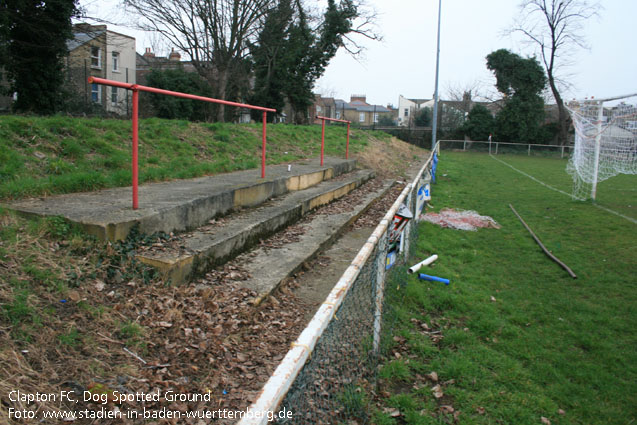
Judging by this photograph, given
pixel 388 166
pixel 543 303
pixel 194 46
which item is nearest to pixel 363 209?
pixel 543 303

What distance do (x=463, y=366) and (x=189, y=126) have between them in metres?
8.16

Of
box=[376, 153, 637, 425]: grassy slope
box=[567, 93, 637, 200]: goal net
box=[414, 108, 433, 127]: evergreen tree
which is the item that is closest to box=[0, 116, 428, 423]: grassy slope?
box=[376, 153, 637, 425]: grassy slope

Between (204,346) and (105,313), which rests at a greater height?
(105,313)

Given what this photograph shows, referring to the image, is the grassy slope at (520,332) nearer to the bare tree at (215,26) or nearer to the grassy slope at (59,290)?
the grassy slope at (59,290)

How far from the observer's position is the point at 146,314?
9.77 ft

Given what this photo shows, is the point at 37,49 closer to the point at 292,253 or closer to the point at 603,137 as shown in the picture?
the point at 292,253

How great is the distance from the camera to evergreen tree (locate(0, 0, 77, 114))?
1201 cm

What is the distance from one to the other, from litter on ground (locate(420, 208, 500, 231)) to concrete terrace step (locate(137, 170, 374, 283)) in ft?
7.73

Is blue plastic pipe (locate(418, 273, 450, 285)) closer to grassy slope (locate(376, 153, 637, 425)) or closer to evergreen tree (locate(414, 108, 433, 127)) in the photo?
grassy slope (locate(376, 153, 637, 425))

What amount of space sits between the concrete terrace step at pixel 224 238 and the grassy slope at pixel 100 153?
1.55 meters

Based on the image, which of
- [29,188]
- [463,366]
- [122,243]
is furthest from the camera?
[29,188]

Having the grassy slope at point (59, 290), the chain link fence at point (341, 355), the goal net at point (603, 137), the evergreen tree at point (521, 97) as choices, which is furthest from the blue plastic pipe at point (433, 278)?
the evergreen tree at point (521, 97)

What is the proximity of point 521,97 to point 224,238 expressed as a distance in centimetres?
3787

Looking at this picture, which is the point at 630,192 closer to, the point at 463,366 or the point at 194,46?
the point at 463,366
